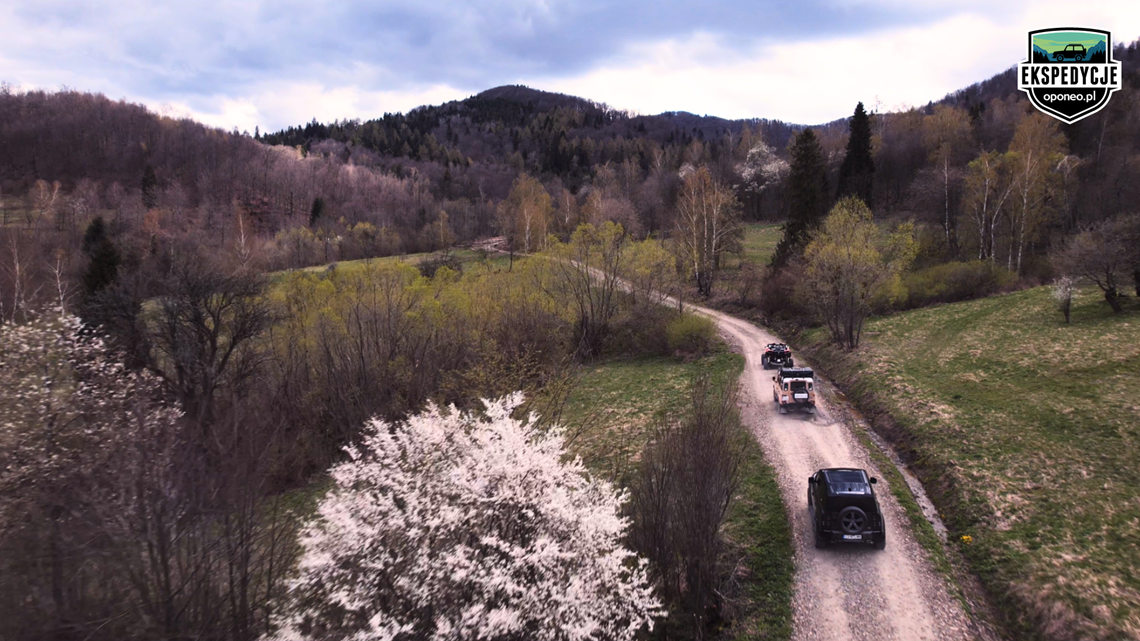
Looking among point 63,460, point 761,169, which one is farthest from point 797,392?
point 761,169

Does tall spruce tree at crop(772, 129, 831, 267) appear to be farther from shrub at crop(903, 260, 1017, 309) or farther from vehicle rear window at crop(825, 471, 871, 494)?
vehicle rear window at crop(825, 471, 871, 494)

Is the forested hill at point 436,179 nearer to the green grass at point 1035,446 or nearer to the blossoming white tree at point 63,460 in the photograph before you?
the green grass at point 1035,446

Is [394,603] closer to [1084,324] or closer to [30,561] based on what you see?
[30,561]

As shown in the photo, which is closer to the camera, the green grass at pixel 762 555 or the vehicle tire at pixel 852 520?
the green grass at pixel 762 555

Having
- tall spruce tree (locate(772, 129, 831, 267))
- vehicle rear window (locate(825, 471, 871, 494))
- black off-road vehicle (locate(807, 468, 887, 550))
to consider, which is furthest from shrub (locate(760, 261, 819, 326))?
black off-road vehicle (locate(807, 468, 887, 550))

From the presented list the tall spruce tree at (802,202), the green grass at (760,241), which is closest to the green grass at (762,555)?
the tall spruce tree at (802,202)

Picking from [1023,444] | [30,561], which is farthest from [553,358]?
[30,561]
